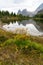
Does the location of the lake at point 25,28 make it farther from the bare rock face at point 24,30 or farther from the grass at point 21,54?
the grass at point 21,54

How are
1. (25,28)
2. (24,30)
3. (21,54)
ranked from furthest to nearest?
(25,28) → (24,30) → (21,54)

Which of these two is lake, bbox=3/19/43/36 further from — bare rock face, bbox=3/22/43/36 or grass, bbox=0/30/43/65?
grass, bbox=0/30/43/65

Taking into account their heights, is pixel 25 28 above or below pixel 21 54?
below

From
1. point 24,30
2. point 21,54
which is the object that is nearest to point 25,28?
point 24,30

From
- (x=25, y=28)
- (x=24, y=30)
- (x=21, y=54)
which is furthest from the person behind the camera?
(x=25, y=28)

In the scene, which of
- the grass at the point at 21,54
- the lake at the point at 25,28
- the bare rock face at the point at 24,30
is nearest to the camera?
the grass at the point at 21,54

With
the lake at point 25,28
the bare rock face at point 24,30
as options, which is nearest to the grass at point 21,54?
the bare rock face at point 24,30

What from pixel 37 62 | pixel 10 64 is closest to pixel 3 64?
pixel 10 64

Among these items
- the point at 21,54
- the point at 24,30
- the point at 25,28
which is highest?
the point at 21,54

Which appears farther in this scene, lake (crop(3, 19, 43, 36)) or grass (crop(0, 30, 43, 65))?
lake (crop(3, 19, 43, 36))

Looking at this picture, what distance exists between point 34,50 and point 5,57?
2532mm

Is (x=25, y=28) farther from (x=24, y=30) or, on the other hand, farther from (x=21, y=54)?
(x=21, y=54)

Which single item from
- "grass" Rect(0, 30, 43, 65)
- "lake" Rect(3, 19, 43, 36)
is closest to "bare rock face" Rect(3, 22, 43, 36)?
"lake" Rect(3, 19, 43, 36)

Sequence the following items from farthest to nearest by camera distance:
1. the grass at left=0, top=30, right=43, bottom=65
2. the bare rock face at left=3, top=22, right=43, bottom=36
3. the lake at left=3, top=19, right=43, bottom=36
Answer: the lake at left=3, top=19, right=43, bottom=36, the bare rock face at left=3, top=22, right=43, bottom=36, the grass at left=0, top=30, right=43, bottom=65
